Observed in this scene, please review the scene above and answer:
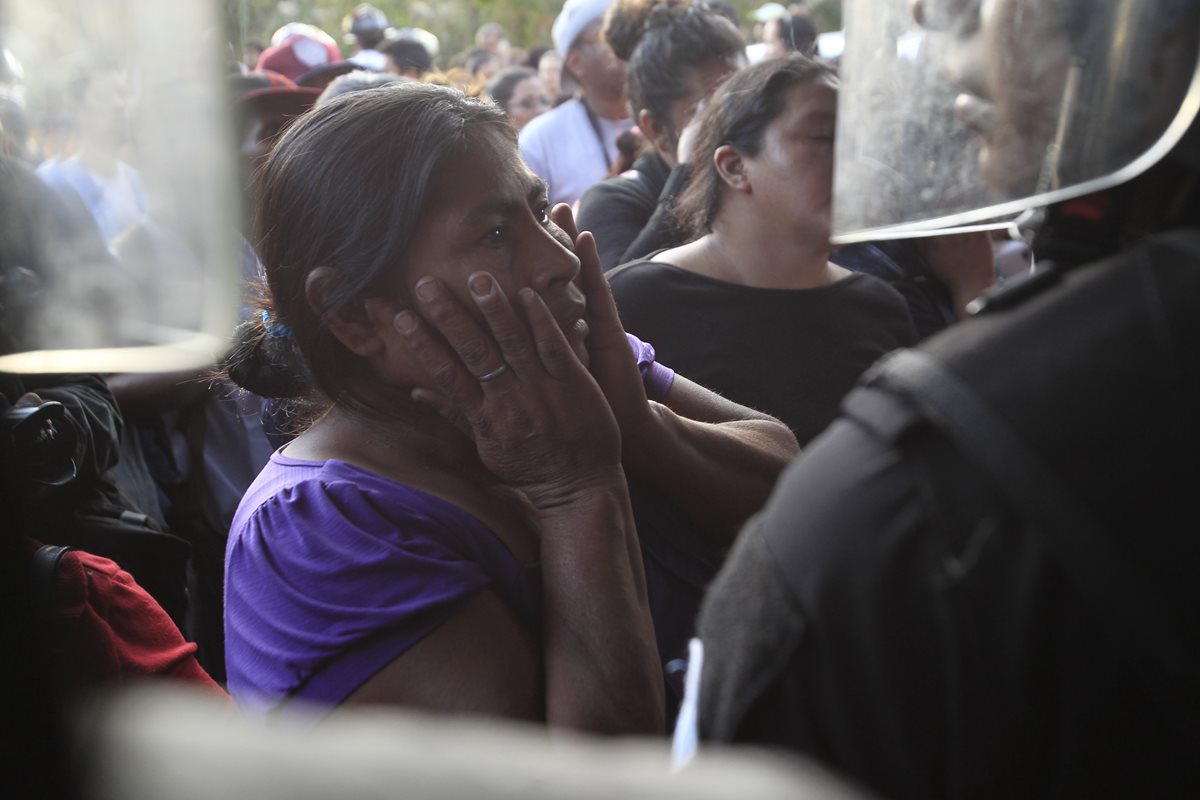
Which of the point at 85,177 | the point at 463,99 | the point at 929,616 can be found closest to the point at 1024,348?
the point at 929,616

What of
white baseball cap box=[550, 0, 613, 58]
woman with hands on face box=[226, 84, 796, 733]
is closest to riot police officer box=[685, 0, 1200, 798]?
woman with hands on face box=[226, 84, 796, 733]

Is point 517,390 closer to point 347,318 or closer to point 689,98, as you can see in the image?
point 347,318

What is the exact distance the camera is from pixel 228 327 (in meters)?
1.19

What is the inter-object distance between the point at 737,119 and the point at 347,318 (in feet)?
4.87

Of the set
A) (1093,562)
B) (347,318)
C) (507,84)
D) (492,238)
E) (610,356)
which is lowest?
(507,84)

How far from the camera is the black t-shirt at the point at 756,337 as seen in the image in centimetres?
273

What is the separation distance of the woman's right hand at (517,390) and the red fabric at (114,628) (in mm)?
674

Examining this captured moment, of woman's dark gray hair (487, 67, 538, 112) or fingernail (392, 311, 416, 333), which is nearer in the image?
fingernail (392, 311, 416, 333)

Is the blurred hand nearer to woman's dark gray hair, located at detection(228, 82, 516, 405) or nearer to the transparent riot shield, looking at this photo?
woman's dark gray hair, located at detection(228, 82, 516, 405)

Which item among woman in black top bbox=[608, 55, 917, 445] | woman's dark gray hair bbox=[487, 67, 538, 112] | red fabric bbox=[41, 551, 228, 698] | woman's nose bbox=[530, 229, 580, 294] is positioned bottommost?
woman's dark gray hair bbox=[487, 67, 538, 112]

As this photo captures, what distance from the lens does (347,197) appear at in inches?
74.0

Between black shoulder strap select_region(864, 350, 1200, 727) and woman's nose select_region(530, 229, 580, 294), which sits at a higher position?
black shoulder strap select_region(864, 350, 1200, 727)

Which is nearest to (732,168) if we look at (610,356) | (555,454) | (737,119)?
(737,119)

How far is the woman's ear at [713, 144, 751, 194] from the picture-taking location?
118 inches
